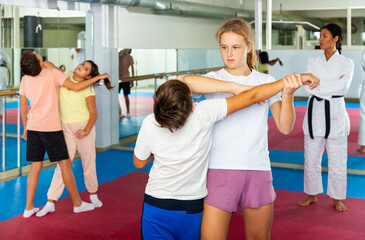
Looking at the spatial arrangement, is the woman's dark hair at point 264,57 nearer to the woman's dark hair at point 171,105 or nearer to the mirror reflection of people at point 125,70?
the mirror reflection of people at point 125,70

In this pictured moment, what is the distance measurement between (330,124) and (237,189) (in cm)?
270

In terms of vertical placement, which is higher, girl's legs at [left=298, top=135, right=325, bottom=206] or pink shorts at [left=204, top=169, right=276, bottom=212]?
pink shorts at [left=204, top=169, right=276, bottom=212]

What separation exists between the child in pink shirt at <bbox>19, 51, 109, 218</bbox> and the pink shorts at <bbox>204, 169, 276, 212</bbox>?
2394 millimetres

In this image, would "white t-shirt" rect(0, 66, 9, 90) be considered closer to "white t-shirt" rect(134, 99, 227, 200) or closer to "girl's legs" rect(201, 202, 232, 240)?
"white t-shirt" rect(134, 99, 227, 200)

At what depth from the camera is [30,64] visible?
4605mm

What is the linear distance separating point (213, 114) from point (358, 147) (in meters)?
4.30

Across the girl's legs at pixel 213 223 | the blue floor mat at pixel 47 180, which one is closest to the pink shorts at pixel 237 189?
the girl's legs at pixel 213 223

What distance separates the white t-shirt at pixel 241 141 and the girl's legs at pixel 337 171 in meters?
2.59

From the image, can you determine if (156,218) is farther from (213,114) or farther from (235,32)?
(235,32)

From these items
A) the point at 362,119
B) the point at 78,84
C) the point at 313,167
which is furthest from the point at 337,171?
the point at 78,84

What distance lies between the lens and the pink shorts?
2545 millimetres

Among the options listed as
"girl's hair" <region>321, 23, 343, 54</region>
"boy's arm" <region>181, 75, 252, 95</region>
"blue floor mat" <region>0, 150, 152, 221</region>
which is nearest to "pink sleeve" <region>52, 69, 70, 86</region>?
"blue floor mat" <region>0, 150, 152, 221</region>

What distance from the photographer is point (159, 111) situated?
7.56ft

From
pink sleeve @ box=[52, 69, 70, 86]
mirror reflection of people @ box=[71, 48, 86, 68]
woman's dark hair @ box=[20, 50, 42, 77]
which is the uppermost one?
mirror reflection of people @ box=[71, 48, 86, 68]
